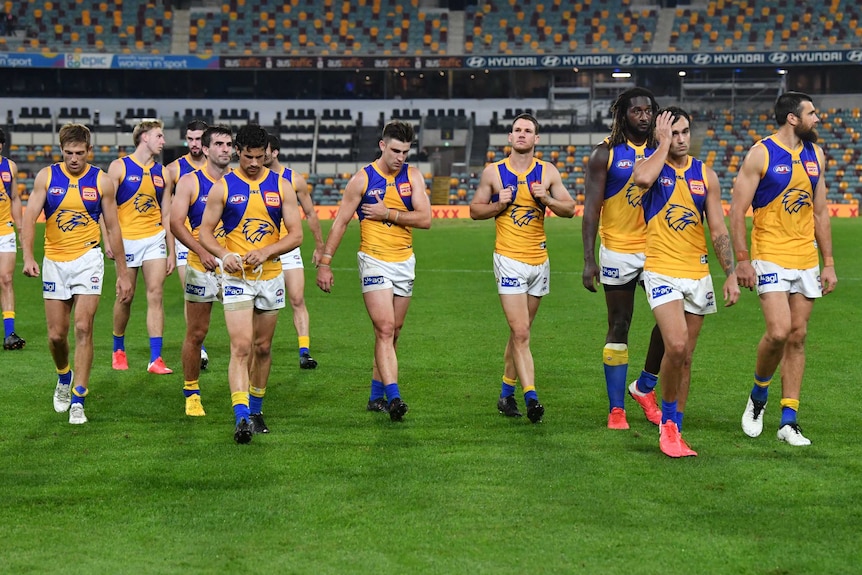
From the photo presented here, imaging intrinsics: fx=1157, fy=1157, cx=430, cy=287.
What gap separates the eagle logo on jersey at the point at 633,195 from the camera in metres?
8.61

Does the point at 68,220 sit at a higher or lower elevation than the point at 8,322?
higher

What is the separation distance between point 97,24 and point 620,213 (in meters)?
54.2

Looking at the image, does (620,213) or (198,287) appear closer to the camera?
(620,213)

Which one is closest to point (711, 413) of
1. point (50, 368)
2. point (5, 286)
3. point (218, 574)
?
point (218, 574)

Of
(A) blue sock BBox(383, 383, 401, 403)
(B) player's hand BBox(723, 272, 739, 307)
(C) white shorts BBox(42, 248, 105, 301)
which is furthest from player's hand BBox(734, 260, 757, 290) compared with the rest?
(C) white shorts BBox(42, 248, 105, 301)

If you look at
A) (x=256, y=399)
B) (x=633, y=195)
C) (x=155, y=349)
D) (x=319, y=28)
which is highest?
(x=319, y=28)

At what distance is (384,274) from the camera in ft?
30.1

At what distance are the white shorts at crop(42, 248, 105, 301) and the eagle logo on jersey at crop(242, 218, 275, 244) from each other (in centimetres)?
153

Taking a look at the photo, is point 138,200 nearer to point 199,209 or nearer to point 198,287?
point 199,209

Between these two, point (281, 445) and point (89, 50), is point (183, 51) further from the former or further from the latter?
point (281, 445)

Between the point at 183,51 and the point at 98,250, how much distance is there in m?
50.0

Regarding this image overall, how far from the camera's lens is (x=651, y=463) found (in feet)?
24.5

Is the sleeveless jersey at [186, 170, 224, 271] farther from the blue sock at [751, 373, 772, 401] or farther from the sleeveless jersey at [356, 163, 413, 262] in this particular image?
the blue sock at [751, 373, 772, 401]

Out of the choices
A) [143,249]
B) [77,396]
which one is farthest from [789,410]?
[143,249]
